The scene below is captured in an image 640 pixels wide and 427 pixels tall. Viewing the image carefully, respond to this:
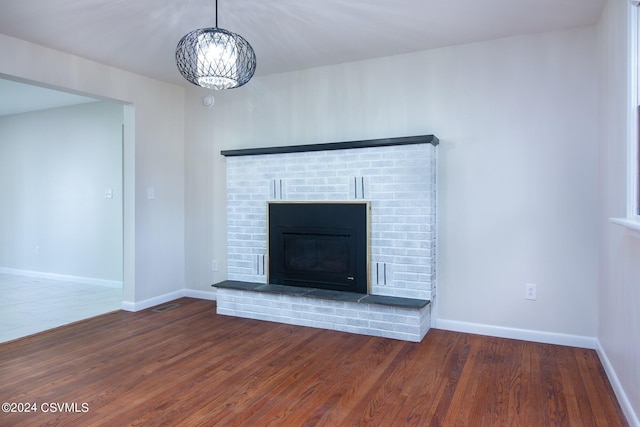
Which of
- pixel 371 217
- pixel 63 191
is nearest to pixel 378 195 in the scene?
pixel 371 217

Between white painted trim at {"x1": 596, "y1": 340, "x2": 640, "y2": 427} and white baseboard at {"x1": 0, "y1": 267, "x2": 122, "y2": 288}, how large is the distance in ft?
16.2

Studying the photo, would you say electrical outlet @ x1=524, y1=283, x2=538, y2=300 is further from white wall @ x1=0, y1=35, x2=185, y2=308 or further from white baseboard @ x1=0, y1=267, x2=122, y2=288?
white baseboard @ x1=0, y1=267, x2=122, y2=288

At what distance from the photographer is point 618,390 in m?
2.17

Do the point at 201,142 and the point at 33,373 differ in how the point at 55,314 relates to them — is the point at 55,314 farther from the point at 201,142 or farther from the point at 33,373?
the point at 201,142

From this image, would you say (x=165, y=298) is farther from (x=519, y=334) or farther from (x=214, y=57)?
(x=519, y=334)

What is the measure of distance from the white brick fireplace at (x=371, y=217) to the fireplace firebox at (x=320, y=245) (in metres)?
0.07

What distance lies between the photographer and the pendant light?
2.09m

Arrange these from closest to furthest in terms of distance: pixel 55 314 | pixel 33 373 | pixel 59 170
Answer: pixel 33 373 → pixel 55 314 → pixel 59 170

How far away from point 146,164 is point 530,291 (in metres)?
3.66

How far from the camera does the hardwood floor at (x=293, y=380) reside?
2.03m

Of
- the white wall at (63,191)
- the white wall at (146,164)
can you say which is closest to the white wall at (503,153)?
the white wall at (146,164)

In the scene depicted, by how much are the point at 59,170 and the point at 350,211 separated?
4.38 meters

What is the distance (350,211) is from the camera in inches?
138

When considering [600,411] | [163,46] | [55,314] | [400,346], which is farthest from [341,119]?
[55,314]
